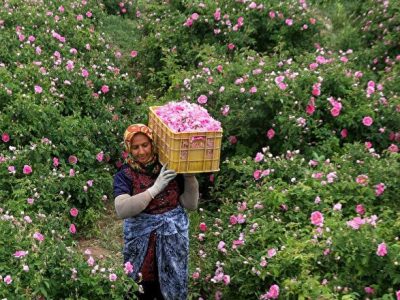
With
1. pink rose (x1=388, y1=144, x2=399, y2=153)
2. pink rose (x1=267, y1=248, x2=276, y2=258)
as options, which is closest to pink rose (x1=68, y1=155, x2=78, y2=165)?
pink rose (x1=267, y1=248, x2=276, y2=258)

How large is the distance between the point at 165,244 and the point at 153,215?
191mm

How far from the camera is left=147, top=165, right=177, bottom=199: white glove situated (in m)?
3.49

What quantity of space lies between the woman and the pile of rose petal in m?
0.15

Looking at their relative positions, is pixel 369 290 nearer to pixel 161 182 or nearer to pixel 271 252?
pixel 271 252

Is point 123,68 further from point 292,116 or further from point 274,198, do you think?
point 274,198

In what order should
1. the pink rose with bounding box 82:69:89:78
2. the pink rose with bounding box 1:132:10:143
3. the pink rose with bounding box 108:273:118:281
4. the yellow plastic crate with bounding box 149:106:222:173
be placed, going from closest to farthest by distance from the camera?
the pink rose with bounding box 108:273:118:281, the yellow plastic crate with bounding box 149:106:222:173, the pink rose with bounding box 1:132:10:143, the pink rose with bounding box 82:69:89:78

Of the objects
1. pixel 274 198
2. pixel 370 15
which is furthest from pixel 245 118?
pixel 370 15

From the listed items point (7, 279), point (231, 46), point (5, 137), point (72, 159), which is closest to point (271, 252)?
point (7, 279)

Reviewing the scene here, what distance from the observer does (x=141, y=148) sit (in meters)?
3.62

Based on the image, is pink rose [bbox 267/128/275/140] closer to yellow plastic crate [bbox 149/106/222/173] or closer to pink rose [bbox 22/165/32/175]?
yellow plastic crate [bbox 149/106/222/173]

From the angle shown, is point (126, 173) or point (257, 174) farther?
point (257, 174)

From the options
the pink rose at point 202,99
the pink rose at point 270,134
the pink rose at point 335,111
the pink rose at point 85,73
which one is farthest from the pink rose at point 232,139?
the pink rose at point 85,73

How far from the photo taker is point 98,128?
5969 mm

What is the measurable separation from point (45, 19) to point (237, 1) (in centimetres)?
239
